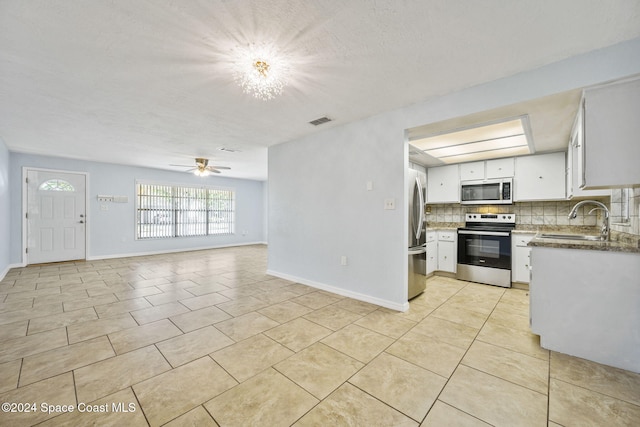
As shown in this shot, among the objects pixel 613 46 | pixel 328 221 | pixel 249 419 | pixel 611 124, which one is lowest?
pixel 249 419

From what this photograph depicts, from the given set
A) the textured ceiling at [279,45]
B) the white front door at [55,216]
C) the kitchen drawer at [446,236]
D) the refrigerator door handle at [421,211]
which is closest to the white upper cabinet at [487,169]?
the kitchen drawer at [446,236]

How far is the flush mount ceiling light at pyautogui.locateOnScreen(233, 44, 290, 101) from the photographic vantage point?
1.98 m

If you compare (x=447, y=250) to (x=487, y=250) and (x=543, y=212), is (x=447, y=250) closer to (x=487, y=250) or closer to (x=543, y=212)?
(x=487, y=250)

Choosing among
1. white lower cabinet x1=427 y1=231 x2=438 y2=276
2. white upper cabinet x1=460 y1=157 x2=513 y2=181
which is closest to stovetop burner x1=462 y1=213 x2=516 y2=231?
white lower cabinet x1=427 y1=231 x2=438 y2=276

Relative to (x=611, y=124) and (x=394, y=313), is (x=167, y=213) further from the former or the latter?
(x=611, y=124)

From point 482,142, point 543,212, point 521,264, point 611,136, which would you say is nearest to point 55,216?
point 482,142

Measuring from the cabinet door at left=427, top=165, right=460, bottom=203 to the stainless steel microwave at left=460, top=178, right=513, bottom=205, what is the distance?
0.12 m

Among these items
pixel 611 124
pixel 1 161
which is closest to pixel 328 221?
pixel 611 124

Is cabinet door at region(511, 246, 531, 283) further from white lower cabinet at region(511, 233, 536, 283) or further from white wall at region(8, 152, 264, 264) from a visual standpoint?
white wall at region(8, 152, 264, 264)

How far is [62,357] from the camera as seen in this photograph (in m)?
2.05

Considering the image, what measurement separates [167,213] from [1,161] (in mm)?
3446

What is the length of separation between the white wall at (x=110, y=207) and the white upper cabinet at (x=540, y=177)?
784 cm

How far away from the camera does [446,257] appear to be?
461 centimetres

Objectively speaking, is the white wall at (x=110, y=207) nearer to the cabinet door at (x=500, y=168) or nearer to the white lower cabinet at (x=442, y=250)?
the white lower cabinet at (x=442, y=250)
